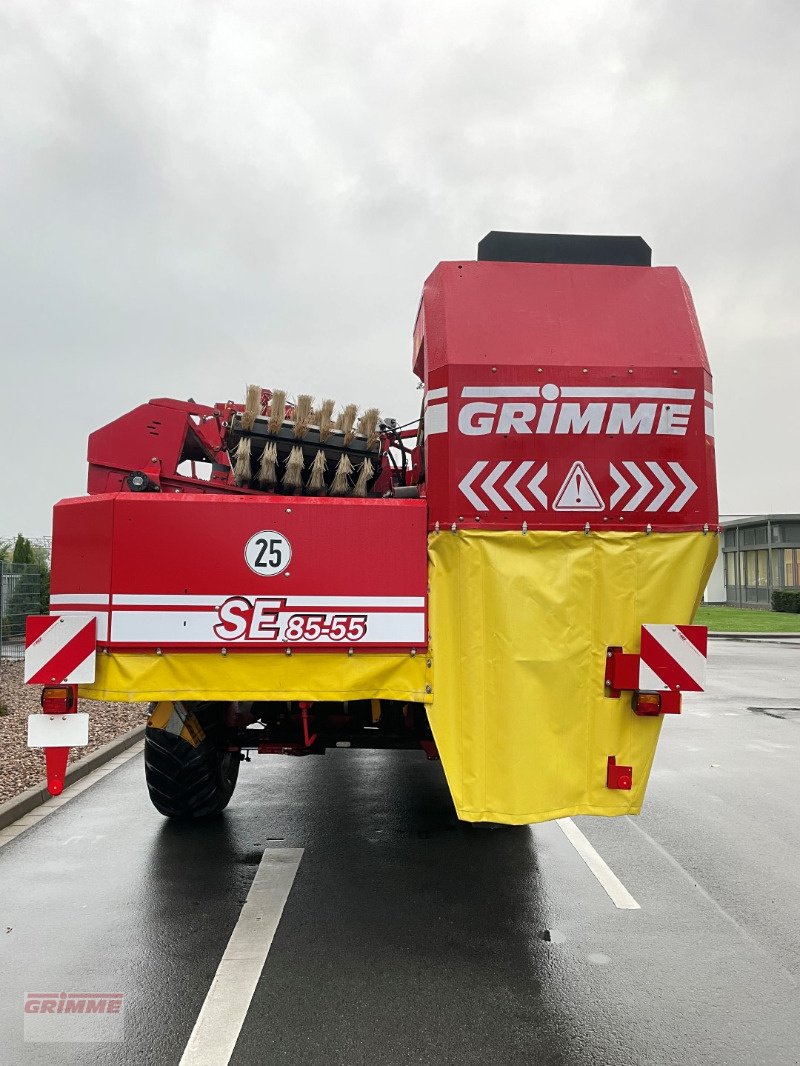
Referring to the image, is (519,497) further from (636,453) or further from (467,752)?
(467,752)

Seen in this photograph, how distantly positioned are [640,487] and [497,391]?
30.4 inches

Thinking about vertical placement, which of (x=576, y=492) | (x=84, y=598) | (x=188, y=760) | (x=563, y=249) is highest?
(x=563, y=249)

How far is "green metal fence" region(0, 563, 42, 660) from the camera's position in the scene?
1285 cm

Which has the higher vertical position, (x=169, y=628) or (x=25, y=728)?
(x=169, y=628)

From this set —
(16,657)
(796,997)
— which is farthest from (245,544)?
(16,657)

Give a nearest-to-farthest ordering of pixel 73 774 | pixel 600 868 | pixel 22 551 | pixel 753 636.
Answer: pixel 600 868
pixel 73 774
pixel 22 551
pixel 753 636

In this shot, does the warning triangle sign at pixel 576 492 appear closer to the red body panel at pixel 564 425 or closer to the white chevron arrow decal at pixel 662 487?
the red body panel at pixel 564 425

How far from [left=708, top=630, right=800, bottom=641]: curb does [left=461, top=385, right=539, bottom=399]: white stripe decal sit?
21.9 m

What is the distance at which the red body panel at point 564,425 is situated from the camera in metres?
3.44

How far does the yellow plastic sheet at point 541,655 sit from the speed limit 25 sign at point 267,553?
0.65 metres

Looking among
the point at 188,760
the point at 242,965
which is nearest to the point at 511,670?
the point at 242,965

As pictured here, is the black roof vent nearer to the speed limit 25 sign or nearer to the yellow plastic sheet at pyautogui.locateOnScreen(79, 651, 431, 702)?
the speed limit 25 sign

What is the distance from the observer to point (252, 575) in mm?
3365

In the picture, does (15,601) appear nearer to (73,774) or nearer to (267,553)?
(73,774)
